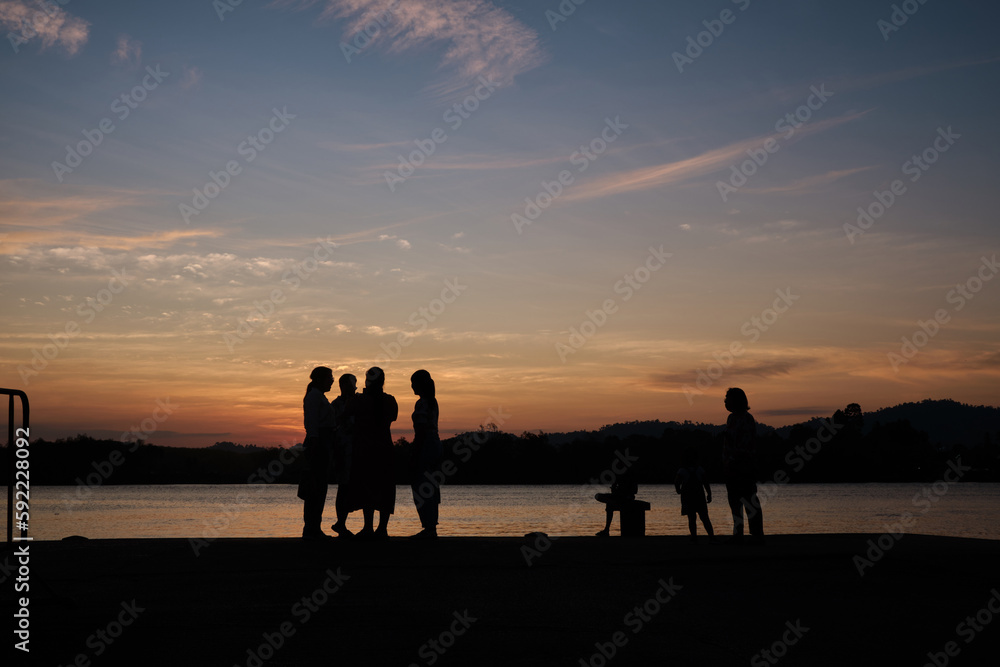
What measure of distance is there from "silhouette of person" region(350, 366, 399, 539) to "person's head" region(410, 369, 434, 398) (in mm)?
398

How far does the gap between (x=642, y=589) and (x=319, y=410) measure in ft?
18.2

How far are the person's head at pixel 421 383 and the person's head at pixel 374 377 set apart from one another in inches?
16.0

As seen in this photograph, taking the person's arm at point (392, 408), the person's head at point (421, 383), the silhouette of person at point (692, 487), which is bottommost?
the silhouette of person at point (692, 487)

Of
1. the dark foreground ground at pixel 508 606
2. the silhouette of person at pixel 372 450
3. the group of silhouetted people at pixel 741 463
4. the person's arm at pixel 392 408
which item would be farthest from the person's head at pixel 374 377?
the group of silhouetted people at pixel 741 463

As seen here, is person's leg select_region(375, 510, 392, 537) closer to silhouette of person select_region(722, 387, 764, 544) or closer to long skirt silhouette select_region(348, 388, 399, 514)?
long skirt silhouette select_region(348, 388, 399, 514)

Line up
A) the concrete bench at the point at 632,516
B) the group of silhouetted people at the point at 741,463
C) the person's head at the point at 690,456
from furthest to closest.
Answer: the concrete bench at the point at 632,516
the person's head at the point at 690,456
the group of silhouetted people at the point at 741,463

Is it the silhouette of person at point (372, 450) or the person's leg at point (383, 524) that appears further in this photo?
the silhouette of person at point (372, 450)

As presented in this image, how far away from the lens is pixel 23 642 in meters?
5.05

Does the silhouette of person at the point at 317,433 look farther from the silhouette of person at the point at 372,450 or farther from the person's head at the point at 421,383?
the person's head at the point at 421,383

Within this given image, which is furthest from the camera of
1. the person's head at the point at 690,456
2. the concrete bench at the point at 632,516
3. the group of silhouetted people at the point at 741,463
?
the concrete bench at the point at 632,516

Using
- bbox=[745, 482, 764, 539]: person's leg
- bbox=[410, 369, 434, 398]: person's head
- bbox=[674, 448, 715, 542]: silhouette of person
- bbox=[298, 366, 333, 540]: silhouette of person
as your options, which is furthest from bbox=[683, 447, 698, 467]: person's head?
bbox=[298, 366, 333, 540]: silhouette of person

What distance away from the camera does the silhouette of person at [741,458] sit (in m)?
11.5

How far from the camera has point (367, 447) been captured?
1134 cm

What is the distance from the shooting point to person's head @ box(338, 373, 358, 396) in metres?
11.7
